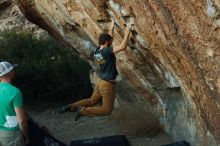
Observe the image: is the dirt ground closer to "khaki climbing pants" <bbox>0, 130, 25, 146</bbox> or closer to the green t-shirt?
"khaki climbing pants" <bbox>0, 130, 25, 146</bbox>

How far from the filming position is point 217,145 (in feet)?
25.5

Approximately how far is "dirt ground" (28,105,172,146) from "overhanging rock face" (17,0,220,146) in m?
0.40

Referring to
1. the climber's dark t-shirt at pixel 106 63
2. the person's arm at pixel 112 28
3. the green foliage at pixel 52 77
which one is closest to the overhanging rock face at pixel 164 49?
the person's arm at pixel 112 28

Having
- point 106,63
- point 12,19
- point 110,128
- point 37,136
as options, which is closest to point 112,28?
point 106,63

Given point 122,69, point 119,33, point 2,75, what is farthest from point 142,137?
point 2,75

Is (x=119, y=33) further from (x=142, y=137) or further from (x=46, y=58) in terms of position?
(x=46, y=58)

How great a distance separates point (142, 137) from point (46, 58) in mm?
7778

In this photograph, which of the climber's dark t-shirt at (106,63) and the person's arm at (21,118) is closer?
the person's arm at (21,118)

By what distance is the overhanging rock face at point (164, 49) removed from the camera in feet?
22.1

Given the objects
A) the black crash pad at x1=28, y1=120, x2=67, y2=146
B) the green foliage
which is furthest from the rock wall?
A: the black crash pad at x1=28, y1=120, x2=67, y2=146

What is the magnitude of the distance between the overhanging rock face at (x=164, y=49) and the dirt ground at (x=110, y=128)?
1.30ft

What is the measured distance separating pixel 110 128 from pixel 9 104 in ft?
20.6

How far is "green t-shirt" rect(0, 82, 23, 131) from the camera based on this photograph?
6.91 meters

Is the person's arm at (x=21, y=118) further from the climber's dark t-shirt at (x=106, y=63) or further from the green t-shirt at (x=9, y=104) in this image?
the climber's dark t-shirt at (x=106, y=63)
